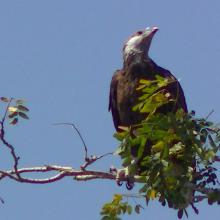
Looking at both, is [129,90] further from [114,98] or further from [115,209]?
[115,209]

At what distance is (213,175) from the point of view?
21.1 ft

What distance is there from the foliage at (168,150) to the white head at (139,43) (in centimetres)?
393

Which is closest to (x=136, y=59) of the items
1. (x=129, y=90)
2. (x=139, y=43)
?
(x=139, y=43)

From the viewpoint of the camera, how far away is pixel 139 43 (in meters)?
10.5

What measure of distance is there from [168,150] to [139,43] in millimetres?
4608

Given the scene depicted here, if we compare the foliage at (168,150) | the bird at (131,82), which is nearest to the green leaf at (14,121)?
the foliage at (168,150)

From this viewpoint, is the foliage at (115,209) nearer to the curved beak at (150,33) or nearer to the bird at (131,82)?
the bird at (131,82)

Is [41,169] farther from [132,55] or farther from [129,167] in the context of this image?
[132,55]

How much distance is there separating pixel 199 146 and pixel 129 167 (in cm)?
59

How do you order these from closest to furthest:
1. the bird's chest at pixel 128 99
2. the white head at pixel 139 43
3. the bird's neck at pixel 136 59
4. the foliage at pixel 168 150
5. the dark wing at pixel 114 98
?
the foliage at pixel 168 150
the bird's chest at pixel 128 99
the dark wing at pixel 114 98
the bird's neck at pixel 136 59
the white head at pixel 139 43

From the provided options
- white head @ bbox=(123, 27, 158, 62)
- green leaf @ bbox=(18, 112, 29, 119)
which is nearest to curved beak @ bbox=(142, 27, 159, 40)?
white head @ bbox=(123, 27, 158, 62)

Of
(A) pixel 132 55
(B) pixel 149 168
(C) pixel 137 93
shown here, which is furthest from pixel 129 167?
(A) pixel 132 55

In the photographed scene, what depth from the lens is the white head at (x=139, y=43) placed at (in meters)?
10.2

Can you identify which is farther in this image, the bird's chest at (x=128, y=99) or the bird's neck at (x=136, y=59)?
the bird's neck at (x=136, y=59)
